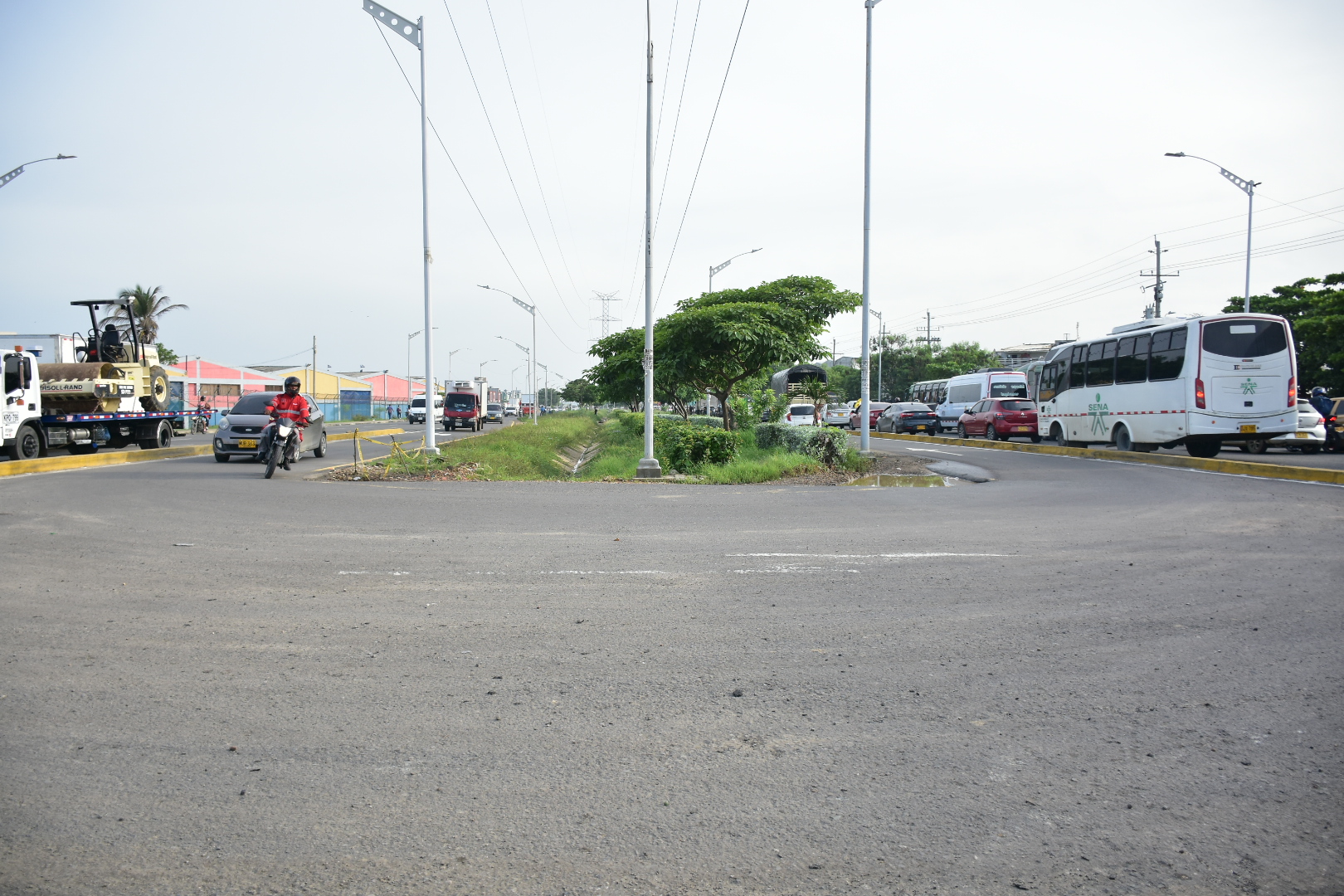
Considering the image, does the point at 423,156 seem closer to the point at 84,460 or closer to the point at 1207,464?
the point at 84,460

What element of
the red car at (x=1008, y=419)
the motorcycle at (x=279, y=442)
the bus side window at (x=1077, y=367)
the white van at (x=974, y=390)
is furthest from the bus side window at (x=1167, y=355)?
the motorcycle at (x=279, y=442)

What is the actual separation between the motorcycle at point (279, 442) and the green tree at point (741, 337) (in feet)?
43.1

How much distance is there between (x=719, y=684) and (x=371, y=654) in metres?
1.96

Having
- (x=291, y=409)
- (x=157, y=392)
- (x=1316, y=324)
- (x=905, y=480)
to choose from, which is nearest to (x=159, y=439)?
(x=157, y=392)

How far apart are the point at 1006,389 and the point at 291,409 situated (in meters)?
32.9

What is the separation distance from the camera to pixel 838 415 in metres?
49.3

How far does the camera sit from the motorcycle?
1614 centimetres

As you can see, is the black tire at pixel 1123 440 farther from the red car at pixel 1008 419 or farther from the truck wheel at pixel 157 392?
the truck wheel at pixel 157 392

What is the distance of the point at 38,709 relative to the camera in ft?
13.0

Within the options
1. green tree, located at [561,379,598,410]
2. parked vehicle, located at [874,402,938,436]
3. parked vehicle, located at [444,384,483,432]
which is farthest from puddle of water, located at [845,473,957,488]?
green tree, located at [561,379,598,410]

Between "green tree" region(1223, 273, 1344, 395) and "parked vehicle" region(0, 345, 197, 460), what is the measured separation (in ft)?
131

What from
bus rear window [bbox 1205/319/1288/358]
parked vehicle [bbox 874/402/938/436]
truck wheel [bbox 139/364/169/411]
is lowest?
parked vehicle [bbox 874/402/938/436]

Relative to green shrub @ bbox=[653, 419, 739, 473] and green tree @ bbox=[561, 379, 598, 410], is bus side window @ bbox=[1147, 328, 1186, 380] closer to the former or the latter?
green shrub @ bbox=[653, 419, 739, 473]

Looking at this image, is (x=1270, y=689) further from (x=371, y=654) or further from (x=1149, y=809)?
(x=371, y=654)
